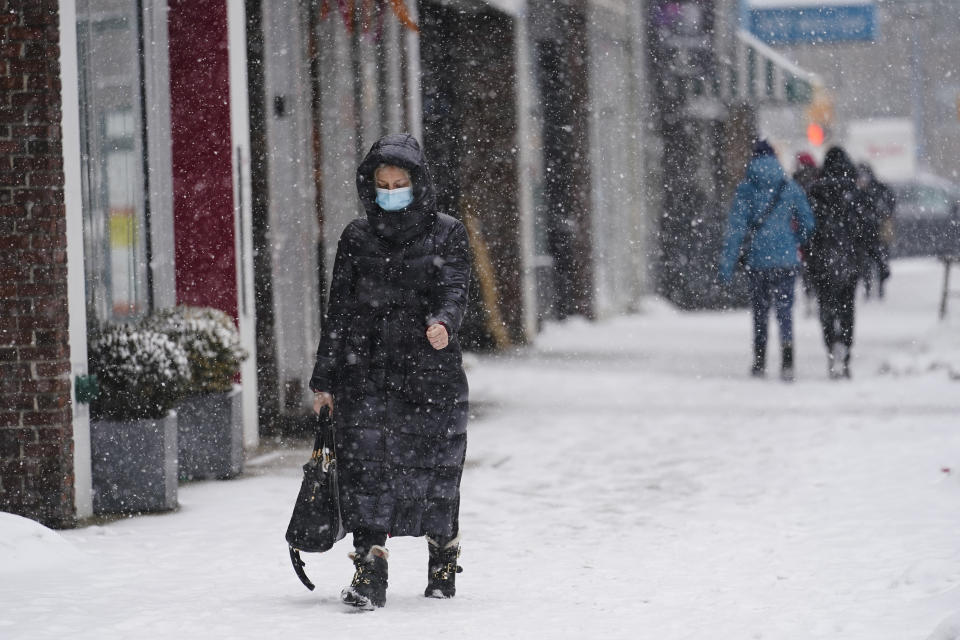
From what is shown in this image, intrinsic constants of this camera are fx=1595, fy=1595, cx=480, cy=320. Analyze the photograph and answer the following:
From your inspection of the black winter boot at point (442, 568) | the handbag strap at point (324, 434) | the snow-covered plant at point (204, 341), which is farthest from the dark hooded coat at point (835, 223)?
the handbag strap at point (324, 434)

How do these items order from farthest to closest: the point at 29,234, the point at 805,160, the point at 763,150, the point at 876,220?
the point at 805,160 < the point at 876,220 < the point at 763,150 < the point at 29,234

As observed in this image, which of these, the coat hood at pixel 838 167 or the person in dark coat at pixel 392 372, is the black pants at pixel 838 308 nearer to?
the coat hood at pixel 838 167

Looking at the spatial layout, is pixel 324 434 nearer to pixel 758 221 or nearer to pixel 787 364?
pixel 758 221

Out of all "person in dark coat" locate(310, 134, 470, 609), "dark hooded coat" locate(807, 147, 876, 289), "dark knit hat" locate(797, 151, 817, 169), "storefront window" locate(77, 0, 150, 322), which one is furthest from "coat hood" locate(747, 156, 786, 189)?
"person in dark coat" locate(310, 134, 470, 609)

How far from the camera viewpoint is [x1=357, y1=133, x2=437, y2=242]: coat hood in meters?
5.75

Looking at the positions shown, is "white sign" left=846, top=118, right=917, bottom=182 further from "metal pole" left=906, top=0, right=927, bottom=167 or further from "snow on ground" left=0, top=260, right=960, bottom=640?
"snow on ground" left=0, top=260, right=960, bottom=640

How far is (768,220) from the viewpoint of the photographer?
1362 centimetres

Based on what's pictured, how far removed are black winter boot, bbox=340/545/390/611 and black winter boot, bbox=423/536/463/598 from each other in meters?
0.24

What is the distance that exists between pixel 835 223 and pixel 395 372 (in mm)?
9118

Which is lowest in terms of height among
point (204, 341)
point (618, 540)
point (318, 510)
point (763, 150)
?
point (618, 540)

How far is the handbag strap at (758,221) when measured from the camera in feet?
44.7

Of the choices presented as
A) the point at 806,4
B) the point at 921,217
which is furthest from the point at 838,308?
the point at 921,217

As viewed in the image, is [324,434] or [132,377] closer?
[324,434]

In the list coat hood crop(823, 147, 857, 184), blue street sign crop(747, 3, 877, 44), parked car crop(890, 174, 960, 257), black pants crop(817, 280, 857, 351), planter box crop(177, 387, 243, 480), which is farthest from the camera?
parked car crop(890, 174, 960, 257)
